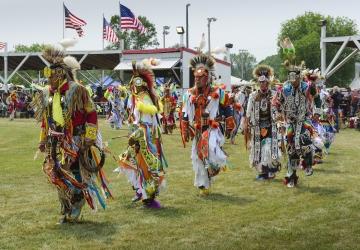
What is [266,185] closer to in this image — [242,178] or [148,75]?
[242,178]

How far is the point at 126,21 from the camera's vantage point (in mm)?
27453

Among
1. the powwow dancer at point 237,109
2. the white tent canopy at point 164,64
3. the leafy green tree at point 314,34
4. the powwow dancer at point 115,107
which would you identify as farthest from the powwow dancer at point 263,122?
the leafy green tree at point 314,34

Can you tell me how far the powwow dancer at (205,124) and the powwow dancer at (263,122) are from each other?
1.08 meters

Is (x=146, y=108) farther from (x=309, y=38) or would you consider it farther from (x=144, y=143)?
(x=309, y=38)

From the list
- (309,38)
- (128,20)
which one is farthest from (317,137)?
(309,38)

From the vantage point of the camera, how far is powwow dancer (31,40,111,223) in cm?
614

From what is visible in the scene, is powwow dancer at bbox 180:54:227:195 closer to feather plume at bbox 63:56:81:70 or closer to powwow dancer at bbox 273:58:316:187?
powwow dancer at bbox 273:58:316:187

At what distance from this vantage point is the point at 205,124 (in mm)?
8094

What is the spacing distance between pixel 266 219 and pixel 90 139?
81.9 inches

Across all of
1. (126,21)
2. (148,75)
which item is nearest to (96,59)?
(126,21)

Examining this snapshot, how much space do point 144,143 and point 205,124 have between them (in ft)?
3.64

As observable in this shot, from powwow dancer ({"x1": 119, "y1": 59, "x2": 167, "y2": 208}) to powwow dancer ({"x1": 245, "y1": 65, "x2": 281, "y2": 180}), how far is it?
2.08 m

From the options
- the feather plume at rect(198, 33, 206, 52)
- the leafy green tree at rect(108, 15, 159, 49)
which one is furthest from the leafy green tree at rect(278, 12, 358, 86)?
the feather plume at rect(198, 33, 206, 52)

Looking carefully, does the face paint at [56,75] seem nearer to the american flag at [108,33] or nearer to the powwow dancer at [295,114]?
the powwow dancer at [295,114]
